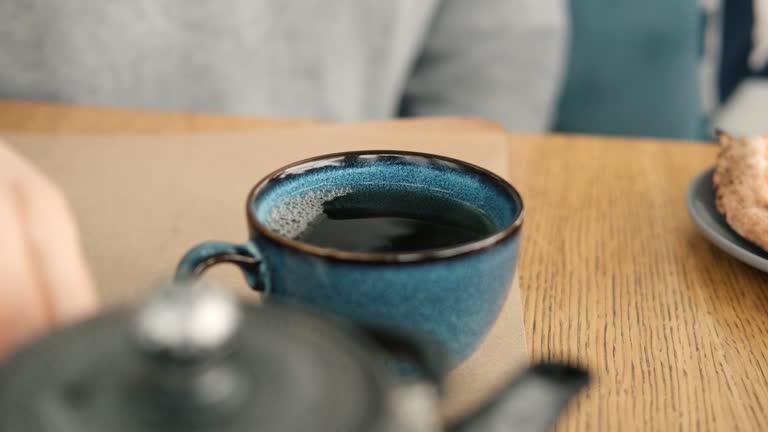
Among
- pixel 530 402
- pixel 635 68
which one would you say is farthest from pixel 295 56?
pixel 530 402

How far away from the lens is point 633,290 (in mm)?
424

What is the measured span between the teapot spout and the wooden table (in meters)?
0.12

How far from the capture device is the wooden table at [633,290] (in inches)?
12.7

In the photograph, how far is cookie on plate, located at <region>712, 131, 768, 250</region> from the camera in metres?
0.42

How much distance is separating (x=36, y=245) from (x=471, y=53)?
99 centimetres

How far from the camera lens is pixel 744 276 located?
44 centimetres

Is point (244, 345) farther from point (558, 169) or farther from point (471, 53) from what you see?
point (471, 53)

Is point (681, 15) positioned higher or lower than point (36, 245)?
lower

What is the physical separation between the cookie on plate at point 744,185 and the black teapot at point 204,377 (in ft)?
1.03

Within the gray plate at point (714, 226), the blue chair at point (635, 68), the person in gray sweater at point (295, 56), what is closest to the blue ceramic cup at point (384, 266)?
the gray plate at point (714, 226)

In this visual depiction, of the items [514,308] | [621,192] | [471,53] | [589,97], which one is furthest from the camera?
[589,97]

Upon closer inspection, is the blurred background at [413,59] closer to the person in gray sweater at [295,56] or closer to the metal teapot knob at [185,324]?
the person in gray sweater at [295,56]

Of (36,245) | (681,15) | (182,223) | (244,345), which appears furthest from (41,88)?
(681,15)

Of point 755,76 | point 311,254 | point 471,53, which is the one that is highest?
point 311,254
